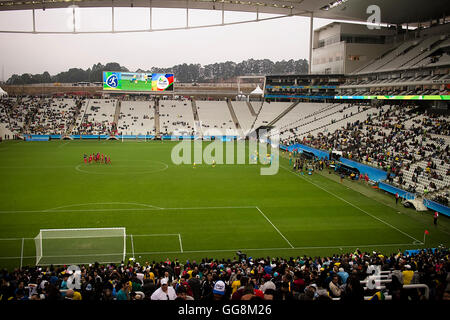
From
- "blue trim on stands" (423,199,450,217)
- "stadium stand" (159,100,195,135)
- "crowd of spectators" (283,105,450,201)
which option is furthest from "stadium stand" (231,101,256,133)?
"blue trim on stands" (423,199,450,217)

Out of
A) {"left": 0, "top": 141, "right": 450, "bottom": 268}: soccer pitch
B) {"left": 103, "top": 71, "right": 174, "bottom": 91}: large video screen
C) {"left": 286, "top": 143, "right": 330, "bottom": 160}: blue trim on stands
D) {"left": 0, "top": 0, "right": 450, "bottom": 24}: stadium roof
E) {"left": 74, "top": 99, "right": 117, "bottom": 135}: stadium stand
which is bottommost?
{"left": 0, "top": 141, "right": 450, "bottom": 268}: soccer pitch

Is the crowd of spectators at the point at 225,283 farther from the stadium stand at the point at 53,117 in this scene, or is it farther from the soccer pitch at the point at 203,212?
the stadium stand at the point at 53,117

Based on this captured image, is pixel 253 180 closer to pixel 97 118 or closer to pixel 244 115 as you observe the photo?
pixel 244 115

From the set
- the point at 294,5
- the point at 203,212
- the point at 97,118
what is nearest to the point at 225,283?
the point at 203,212

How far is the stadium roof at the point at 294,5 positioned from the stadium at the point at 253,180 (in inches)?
9.9

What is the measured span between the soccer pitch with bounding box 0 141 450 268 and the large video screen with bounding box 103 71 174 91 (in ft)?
112

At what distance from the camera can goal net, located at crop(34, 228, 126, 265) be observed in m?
14.6

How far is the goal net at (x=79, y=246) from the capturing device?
47.8ft

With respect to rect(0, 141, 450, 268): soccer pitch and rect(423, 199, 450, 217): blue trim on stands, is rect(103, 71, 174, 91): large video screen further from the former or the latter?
rect(423, 199, 450, 217): blue trim on stands

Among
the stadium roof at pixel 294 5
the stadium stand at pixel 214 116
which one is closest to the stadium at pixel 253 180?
the stadium roof at pixel 294 5

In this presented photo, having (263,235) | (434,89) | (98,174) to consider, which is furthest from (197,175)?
(434,89)

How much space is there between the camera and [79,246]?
51.5 feet
